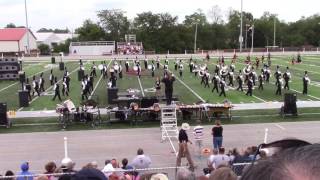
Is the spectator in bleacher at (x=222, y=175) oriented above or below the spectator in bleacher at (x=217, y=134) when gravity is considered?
above

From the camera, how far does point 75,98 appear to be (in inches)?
1125

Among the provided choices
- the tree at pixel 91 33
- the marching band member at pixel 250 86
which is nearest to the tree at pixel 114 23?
the tree at pixel 91 33

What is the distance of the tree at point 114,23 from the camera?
103312mm

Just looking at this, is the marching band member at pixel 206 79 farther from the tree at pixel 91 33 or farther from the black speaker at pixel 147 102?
the tree at pixel 91 33

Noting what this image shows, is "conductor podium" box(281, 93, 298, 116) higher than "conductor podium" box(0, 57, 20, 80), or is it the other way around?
"conductor podium" box(0, 57, 20, 80)

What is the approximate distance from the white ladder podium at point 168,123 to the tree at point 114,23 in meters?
82.0

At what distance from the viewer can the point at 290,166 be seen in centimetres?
95

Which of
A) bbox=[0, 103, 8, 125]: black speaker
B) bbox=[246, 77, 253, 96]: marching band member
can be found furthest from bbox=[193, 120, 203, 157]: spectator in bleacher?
bbox=[246, 77, 253, 96]: marching band member

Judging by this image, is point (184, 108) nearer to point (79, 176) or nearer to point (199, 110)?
point (199, 110)

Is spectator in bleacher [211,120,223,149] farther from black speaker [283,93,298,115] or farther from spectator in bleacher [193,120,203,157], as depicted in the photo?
black speaker [283,93,298,115]

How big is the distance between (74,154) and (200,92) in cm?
1485

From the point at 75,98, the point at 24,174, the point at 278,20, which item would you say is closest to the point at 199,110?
the point at 75,98

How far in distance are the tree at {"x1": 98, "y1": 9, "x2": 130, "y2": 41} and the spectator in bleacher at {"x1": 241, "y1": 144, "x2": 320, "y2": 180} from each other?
102m

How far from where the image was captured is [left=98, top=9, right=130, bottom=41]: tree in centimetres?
10331
